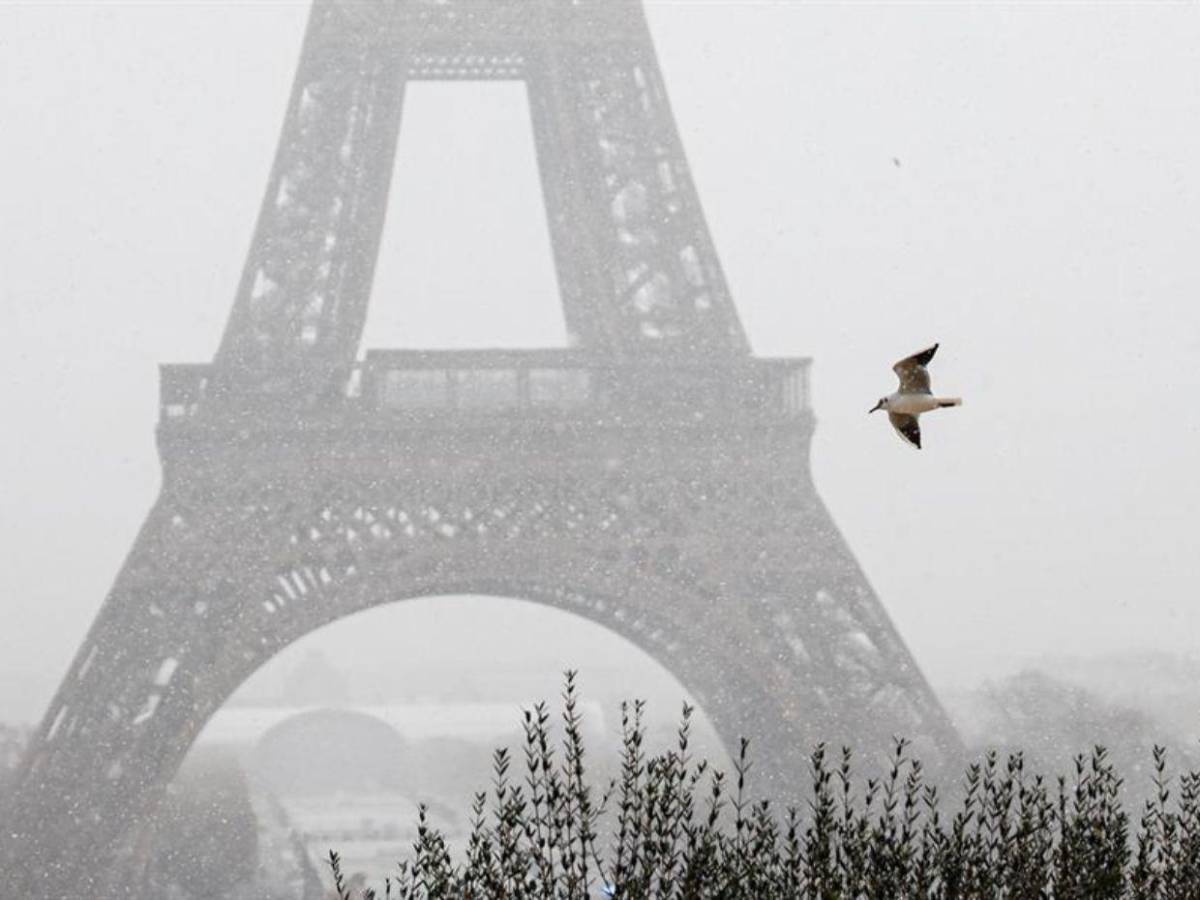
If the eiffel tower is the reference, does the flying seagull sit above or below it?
below

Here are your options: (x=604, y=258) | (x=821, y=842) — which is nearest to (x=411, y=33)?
(x=604, y=258)

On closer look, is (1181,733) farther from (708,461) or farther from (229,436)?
(229,436)

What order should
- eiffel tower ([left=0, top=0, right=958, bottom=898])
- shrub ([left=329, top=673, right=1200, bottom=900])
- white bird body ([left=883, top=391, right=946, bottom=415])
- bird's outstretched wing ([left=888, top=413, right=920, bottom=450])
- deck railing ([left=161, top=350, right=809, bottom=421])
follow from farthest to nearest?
deck railing ([left=161, top=350, right=809, bottom=421]) < eiffel tower ([left=0, top=0, right=958, bottom=898]) < shrub ([left=329, top=673, right=1200, bottom=900]) < bird's outstretched wing ([left=888, top=413, right=920, bottom=450]) < white bird body ([left=883, top=391, right=946, bottom=415])

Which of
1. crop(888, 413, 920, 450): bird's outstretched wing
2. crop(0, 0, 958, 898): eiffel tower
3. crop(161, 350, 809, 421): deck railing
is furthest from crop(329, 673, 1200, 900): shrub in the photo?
crop(161, 350, 809, 421): deck railing

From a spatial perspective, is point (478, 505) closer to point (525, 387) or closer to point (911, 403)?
point (525, 387)

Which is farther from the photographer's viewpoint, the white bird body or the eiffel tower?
the eiffel tower

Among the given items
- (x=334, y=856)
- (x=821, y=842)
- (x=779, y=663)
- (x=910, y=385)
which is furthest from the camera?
(x=779, y=663)

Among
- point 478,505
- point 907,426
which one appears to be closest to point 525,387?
point 478,505

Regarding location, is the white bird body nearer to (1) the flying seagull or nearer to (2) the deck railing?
(1) the flying seagull
